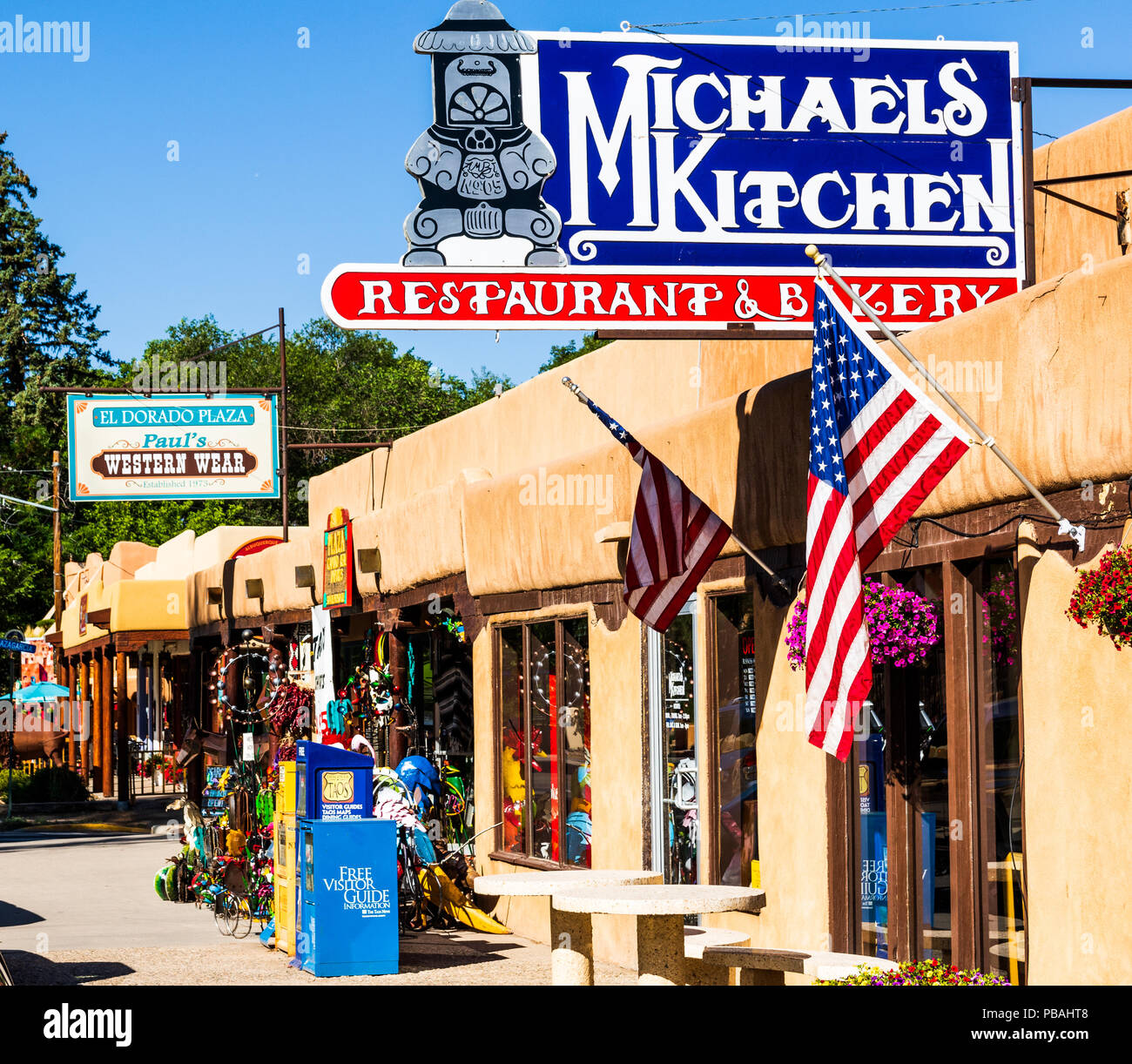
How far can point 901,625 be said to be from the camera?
356 inches

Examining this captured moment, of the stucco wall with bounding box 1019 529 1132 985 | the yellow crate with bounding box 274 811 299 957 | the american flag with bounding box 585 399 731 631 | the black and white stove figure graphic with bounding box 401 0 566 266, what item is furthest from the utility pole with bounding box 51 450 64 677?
the stucco wall with bounding box 1019 529 1132 985

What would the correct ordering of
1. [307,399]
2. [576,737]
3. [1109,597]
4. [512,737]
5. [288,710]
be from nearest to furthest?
[1109,597]
[576,737]
[512,737]
[288,710]
[307,399]

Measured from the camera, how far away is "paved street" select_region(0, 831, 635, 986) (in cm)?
1228

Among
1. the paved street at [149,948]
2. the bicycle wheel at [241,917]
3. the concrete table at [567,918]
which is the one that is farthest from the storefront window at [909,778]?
the bicycle wheel at [241,917]

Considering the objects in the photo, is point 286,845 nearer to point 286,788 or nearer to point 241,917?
point 286,788

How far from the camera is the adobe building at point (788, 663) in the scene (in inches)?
303

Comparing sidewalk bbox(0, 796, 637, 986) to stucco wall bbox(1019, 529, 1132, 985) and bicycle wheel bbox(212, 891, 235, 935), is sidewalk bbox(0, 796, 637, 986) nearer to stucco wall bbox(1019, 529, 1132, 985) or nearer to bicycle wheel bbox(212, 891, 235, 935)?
bicycle wheel bbox(212, 891, 235, 935)

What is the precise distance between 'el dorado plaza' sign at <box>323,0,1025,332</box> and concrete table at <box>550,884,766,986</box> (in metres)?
3.25

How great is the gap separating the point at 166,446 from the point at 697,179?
14.8 meters

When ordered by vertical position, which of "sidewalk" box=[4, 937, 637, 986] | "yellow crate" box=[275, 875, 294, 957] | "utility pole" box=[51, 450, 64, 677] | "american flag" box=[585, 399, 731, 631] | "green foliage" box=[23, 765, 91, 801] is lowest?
"green foliage" box=[23, 765, 91, 801]

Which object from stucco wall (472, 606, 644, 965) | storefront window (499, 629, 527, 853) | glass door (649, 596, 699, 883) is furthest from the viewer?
storefront window (499, 629, 527, 853)

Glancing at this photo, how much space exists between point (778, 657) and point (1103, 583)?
11.2 ft

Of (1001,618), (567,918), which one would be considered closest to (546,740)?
(567,918)
